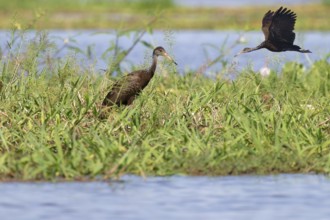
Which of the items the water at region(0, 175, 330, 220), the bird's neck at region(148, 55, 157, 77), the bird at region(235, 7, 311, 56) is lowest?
the water at region(0, 175, 330, 220)

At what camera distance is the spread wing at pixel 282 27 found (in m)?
11.0

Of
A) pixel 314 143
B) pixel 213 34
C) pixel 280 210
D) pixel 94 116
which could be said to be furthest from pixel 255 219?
pixel 213 34

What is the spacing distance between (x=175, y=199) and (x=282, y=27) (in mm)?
4209

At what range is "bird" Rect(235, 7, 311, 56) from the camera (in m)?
11.0

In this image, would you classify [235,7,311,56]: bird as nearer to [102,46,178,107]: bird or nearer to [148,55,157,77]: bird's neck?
[148,55,157,77]: bird's neck

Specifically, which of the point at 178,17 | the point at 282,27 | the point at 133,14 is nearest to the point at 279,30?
the point at 282,27

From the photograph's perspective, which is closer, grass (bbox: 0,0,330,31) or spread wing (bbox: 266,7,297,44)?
spread wing (bbox: 266,7,297,44)

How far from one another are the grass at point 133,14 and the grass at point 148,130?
17435 millimetres

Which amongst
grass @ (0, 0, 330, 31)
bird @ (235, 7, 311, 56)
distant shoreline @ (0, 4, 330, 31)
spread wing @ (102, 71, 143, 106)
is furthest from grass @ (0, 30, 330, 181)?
grass @ (0, 0, 330, 31)

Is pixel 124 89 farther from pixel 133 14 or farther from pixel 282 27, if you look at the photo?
pixel 133 14

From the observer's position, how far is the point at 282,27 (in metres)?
11.1

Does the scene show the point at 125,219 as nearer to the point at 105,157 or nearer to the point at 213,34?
the point at 105,157

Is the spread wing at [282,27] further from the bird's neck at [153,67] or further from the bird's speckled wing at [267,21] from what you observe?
the bird's neck at [153,67]

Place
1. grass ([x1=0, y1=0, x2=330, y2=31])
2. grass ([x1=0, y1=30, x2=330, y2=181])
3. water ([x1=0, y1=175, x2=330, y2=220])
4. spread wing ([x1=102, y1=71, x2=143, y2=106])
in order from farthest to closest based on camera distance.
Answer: grass ([x1=0, y1=0, x2=330, y2=31]), spread wing ([x1=102, y1=71, x2=143, y2=106]), grass ([x1=0, y1=30, x2=330, y2=181]), water ([x1=0, y1=175, x2=330, y2=220])
